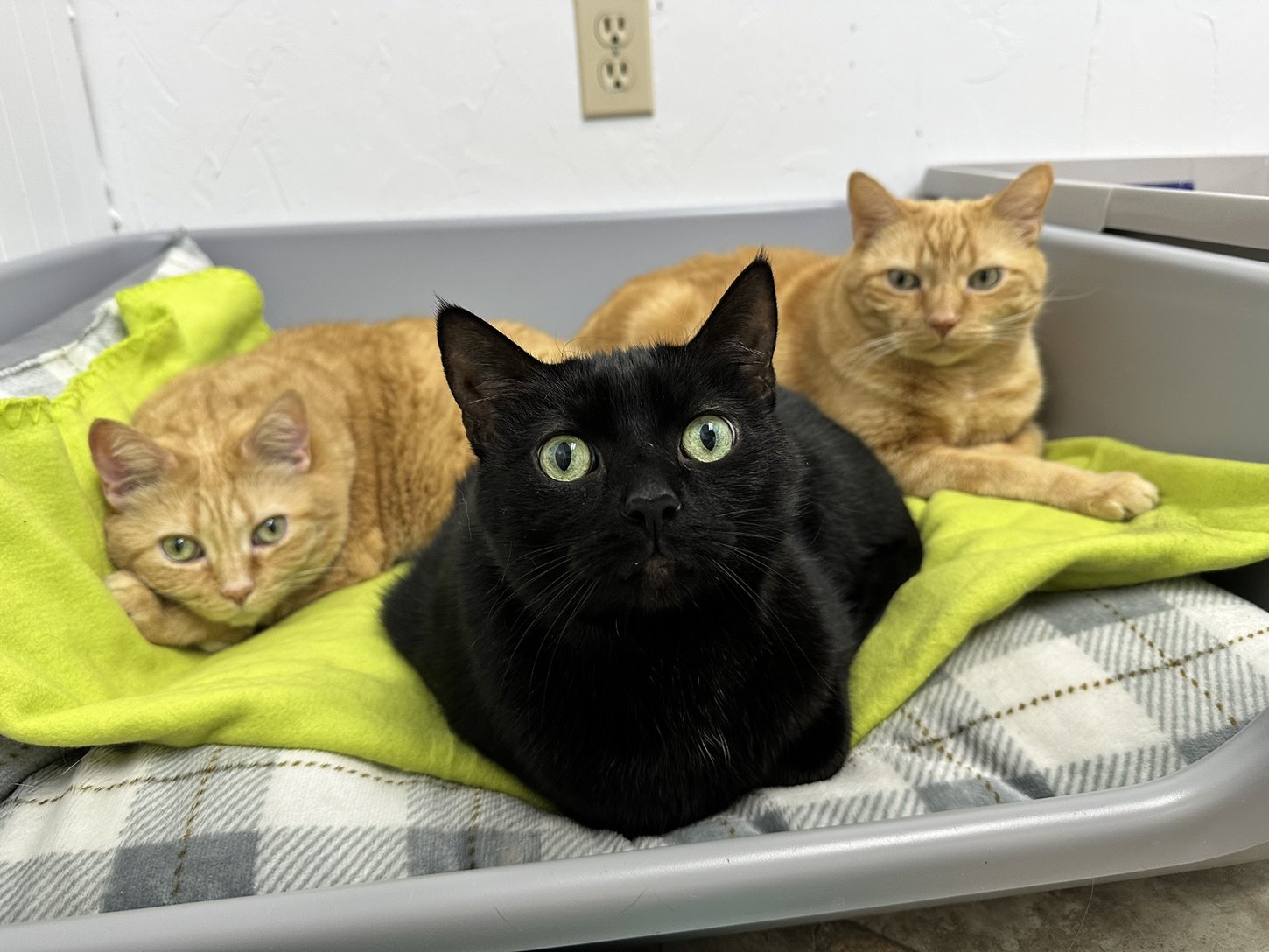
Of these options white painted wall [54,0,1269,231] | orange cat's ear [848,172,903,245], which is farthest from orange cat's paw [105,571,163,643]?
orange cat's ear [848,172,903,245]

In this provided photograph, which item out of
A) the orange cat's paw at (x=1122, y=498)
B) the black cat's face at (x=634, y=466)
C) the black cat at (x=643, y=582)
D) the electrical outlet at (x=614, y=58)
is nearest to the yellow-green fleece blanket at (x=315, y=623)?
the orange cat's paw at (x=1122, y=498)

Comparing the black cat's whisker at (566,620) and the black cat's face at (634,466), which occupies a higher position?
the black cat's face at (634,466)

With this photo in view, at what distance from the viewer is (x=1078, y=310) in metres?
1.43

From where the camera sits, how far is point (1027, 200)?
1.36 metres

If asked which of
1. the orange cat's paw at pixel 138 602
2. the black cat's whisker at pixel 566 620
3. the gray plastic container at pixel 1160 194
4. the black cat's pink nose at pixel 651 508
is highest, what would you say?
the gray plastic container at pixel 1160 194

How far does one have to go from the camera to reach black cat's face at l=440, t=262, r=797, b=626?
67 cm

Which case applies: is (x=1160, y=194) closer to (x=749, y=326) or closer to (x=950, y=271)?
(x=950, y=271)

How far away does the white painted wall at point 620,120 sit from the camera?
1.76m

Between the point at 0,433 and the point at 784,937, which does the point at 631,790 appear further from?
the point at 0,433

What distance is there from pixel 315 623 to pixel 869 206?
3.86 feet

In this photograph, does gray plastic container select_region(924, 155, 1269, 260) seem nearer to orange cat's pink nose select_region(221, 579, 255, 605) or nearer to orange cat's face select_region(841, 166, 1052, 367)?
orange cat's face select_region(841, 166, 1052, 367)

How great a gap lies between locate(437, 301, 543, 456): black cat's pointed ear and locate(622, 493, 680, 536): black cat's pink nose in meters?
0.19

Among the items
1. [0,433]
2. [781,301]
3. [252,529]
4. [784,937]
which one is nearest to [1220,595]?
[784,937]

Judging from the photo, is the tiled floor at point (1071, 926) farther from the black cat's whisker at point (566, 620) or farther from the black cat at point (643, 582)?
the black cat's whisker at point (566, 620)
